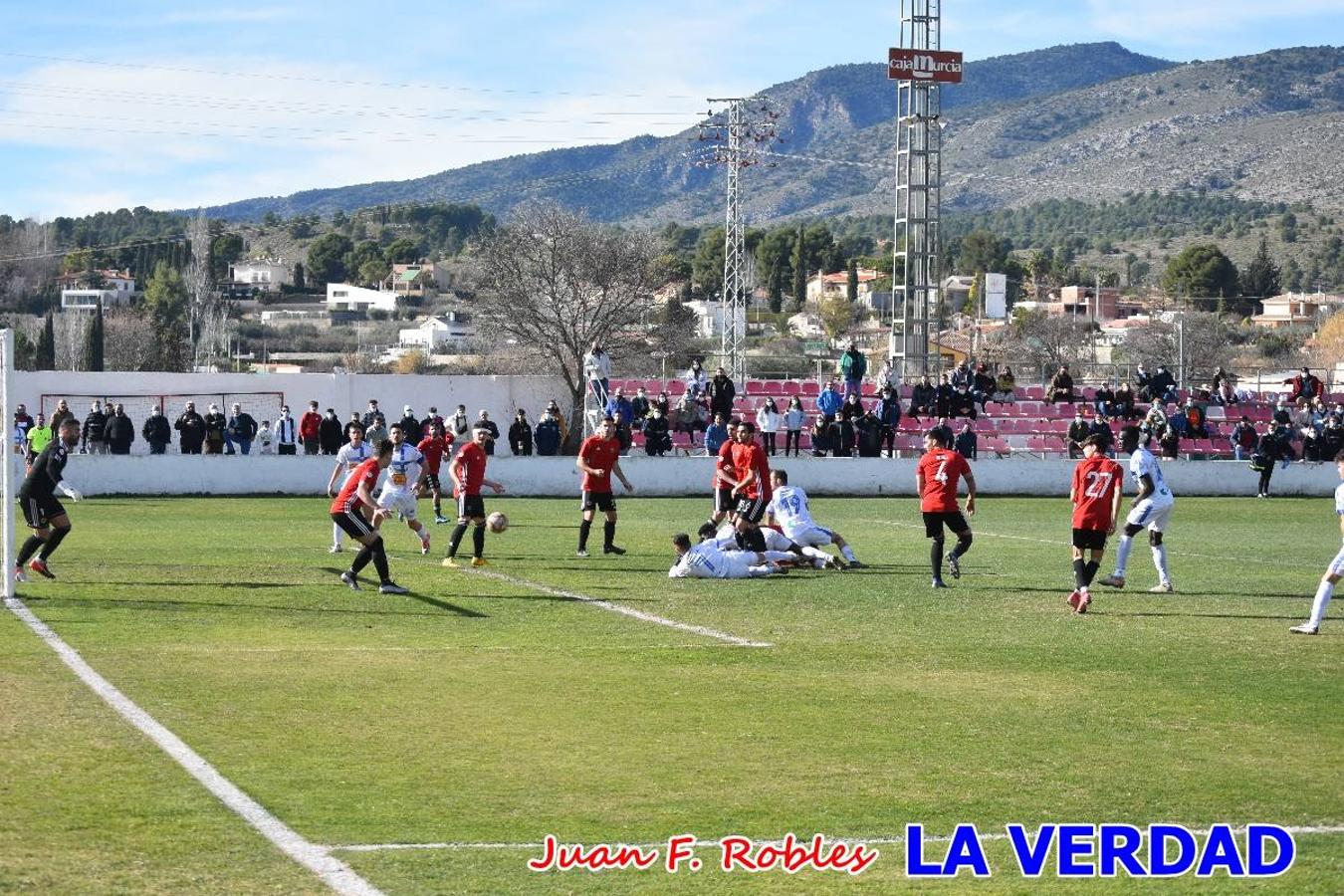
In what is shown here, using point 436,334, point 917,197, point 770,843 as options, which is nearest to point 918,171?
point 917,197

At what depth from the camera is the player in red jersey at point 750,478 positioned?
875 inches

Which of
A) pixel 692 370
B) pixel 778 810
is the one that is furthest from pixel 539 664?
pixel 692 370

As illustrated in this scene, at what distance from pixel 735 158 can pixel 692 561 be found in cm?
3861

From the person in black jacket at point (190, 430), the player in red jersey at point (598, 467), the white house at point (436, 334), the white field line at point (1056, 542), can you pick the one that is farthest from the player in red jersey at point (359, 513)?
the white house at point (436, 334)

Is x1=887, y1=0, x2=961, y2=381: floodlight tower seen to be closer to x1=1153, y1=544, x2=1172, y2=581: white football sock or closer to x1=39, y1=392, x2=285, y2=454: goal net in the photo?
x1=39, y1=392, x2=285, y2=454: goal net

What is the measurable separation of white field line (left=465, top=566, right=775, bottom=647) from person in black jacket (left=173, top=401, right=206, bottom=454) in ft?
68.9

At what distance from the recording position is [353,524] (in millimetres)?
18531

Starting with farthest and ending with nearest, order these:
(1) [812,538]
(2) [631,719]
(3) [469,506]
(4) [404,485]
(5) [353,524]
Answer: (1) [812,538]
(3) [469,506]
(4) [404,485]
(5) [353,524]
(2) [631,719]

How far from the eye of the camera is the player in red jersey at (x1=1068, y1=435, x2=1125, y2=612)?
17.7m

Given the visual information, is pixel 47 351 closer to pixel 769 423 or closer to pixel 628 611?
pixel 769 423

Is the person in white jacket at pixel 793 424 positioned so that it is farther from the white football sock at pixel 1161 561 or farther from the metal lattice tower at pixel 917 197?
the white football sock at pixel 1161 561

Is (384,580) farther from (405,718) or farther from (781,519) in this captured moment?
(405,718)

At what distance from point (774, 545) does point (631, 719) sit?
10.6 meters

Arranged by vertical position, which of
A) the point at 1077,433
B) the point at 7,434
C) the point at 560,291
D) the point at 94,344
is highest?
the point at 560,291
